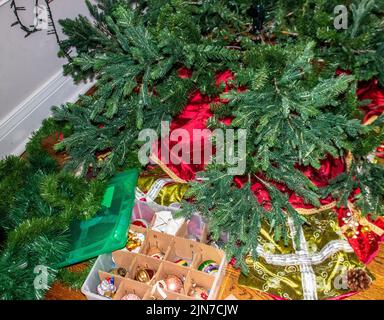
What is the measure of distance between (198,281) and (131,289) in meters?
0.25

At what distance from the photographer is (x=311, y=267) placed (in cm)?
181

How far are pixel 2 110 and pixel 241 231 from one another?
4.10 ft

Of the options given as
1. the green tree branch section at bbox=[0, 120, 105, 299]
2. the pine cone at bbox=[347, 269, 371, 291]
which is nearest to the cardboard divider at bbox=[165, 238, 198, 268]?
the green tree branch section at bbox=[0, 120, 105, 299]

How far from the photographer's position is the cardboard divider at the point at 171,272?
5.68 ft

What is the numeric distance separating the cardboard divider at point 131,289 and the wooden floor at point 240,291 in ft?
0.72

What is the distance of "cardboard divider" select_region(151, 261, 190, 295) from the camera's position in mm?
1730

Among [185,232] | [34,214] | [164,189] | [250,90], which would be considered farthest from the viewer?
[164,189]

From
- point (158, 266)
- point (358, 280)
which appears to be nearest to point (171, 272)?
point (158, 266)

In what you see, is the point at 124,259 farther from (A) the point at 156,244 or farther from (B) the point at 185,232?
(B) the point at 185,232

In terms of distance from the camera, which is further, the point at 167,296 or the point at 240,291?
Result: the point at 240,291

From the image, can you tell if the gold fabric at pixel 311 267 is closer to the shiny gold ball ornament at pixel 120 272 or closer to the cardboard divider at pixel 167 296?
the cardboard divider at pixel 167 296

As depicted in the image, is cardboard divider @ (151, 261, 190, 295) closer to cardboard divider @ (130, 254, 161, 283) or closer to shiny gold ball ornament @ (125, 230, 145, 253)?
cardboard divider @ (130, 254, 161, 283)

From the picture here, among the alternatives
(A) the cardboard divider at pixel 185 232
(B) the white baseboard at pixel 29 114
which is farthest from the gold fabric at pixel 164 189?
(B) the white baseboard at pixel 29 114

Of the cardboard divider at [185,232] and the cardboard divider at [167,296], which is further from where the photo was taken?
the cardboard divider at [185,232]
